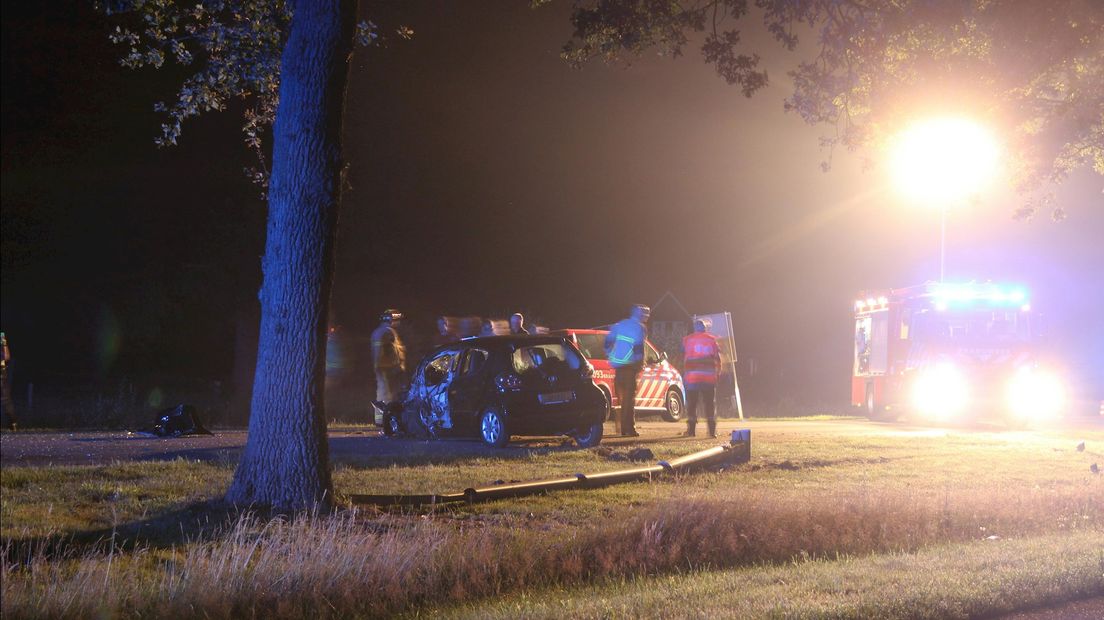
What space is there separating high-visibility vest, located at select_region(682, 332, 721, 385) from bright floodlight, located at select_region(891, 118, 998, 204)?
19.9ft

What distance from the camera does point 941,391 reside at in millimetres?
23562

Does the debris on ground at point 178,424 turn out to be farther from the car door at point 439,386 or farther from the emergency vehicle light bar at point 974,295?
the emergency vehicle light bar at point 974,295

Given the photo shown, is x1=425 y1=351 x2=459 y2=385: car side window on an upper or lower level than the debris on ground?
upper

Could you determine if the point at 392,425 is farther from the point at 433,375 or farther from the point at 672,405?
the point at 672,405

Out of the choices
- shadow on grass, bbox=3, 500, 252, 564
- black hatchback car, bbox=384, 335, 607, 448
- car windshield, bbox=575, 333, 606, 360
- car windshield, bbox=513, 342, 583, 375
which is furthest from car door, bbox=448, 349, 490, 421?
shadow on grass, bbox=3, 500, 252, 564

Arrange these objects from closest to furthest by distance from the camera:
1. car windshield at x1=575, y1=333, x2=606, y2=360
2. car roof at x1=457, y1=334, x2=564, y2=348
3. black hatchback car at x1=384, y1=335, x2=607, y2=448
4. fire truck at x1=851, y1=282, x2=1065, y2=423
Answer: black hatchback car at x1=384, y1=335, x2=607, y2=448 < car roof at x1=457, y1=334, x2=564, y2=348 < car windshield at x1=575, y1=333, x2=606, y2=360 < fire truck at x1=851, y1=282, x2=1065, y2=423

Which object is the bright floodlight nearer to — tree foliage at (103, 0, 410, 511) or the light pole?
the light pole

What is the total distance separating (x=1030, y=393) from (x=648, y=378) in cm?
799

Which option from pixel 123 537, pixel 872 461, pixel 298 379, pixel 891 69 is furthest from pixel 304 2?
pixel 891 69

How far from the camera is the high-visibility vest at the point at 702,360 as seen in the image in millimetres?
17172

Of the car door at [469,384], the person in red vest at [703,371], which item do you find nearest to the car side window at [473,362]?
the car door at [469,384]

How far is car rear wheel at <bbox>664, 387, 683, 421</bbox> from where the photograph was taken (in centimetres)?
2234

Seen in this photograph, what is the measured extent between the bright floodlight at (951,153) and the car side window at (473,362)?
9.53 metres

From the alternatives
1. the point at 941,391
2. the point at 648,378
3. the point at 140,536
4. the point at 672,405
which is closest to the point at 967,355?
the point at 941,391
